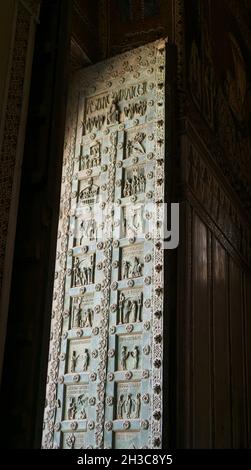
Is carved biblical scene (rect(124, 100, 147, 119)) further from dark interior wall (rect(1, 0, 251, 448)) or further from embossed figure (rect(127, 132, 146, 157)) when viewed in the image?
dark interior wall (rect(1, 0, 251, 448))

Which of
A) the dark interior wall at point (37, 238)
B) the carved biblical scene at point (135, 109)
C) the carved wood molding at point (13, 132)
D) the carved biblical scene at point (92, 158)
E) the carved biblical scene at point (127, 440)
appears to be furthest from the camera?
the carved biblical scene at point (92, 158)

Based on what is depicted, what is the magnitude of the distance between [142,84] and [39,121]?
173 inches

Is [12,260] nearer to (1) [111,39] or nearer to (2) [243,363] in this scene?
(1) [111,39]

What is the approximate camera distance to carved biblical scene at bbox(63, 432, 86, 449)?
7.37m

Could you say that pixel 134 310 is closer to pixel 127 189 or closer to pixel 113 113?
pixel 127 189

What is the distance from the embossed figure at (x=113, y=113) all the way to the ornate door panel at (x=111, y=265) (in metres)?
0.02

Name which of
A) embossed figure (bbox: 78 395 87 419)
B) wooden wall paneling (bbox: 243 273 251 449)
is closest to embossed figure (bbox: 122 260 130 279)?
embossed figure (bbox: 78 395 87 419)

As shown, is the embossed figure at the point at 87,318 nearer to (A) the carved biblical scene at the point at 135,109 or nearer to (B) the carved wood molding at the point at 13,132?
(A) the carved biblical scene at the point at 135,109

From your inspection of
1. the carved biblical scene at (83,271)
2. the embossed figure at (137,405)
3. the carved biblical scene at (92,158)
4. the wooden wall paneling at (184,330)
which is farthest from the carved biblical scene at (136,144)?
the embossed figure at (137,405)

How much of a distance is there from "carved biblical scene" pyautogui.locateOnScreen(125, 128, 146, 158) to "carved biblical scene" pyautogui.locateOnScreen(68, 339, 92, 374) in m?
2.53

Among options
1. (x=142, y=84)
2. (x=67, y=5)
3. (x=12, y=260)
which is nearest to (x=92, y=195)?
(x=142, y=84)

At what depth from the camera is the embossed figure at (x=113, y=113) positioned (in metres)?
8.74

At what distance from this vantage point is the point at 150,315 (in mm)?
7395

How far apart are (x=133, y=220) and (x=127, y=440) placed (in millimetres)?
2655
